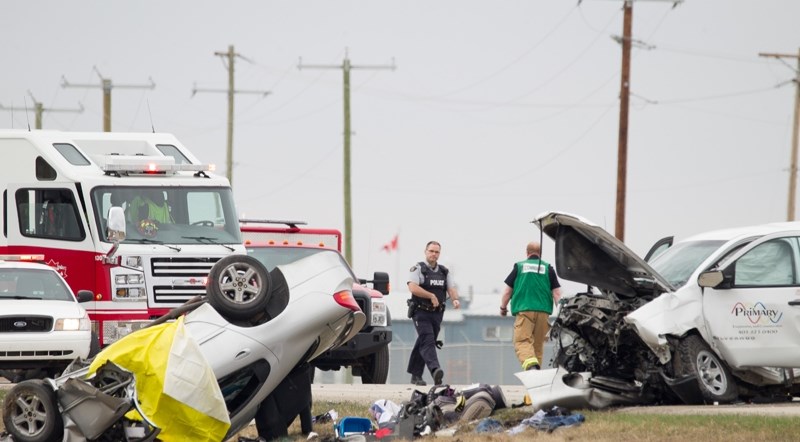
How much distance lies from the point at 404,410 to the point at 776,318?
3.83 m

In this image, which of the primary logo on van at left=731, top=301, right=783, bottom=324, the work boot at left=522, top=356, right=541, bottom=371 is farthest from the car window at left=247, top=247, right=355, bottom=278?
the primary logo on van at left=731, top=301, right=783, bottom=324

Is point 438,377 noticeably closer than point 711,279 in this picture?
No

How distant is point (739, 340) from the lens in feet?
47.9

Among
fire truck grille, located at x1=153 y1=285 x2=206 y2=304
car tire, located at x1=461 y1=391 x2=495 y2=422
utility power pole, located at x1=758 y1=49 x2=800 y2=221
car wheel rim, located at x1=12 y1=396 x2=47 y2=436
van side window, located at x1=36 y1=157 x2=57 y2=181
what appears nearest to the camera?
car wheel rim, located at x1=12 y1=396 x2=47 y2=436

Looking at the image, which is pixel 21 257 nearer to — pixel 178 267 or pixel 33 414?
pixel 178 267

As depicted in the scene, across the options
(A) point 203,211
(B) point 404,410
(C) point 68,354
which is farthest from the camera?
(A) point 203,211

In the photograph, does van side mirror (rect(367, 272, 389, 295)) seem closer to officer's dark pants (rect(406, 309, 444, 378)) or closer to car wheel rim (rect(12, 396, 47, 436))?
officer's dark pants (rect(406, 309, 444, 378))

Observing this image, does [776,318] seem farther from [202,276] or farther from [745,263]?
[202,276]

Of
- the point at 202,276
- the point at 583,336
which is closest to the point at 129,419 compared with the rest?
the point at 583,336

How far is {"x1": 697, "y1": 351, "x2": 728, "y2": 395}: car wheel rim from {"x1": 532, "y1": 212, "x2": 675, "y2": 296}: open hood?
A: 0.74 metres

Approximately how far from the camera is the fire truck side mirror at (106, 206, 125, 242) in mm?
18031

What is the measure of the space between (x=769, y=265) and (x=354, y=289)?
549 centimetres

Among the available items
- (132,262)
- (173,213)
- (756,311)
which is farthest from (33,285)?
(756,311)

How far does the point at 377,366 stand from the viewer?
19766 mm
